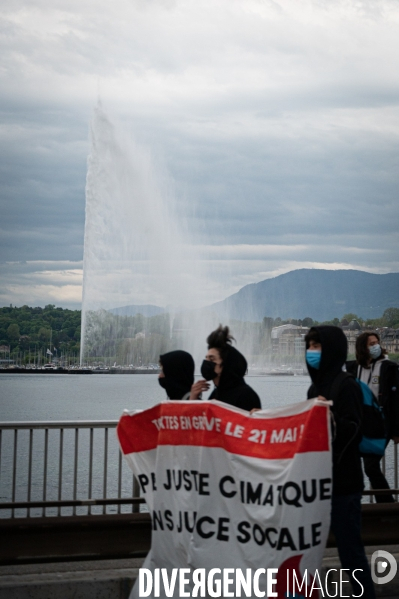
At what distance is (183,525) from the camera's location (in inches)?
233

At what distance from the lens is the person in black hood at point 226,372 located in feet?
19.8

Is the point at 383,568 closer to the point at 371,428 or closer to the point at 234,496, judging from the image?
the point at 371,428

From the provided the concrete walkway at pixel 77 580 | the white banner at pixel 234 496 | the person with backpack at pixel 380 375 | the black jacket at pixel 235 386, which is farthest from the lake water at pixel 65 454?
the person with backpack at pixel 380 375

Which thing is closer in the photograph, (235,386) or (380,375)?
(235,386)

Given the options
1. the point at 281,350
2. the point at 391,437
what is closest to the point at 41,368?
the point at 281,350

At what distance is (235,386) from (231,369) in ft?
0.50

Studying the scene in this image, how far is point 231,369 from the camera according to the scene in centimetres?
607

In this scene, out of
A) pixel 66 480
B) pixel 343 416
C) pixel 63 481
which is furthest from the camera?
pixel 66 480

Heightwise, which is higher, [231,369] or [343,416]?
[231,369]

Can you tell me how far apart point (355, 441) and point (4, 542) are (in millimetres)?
3355

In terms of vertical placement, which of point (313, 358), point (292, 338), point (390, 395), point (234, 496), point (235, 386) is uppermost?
point (292, 338)

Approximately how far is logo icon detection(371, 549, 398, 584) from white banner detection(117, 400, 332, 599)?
1370 mm

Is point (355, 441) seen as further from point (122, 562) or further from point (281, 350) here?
point (281, 350)

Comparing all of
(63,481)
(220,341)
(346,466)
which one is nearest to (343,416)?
(346,466)
